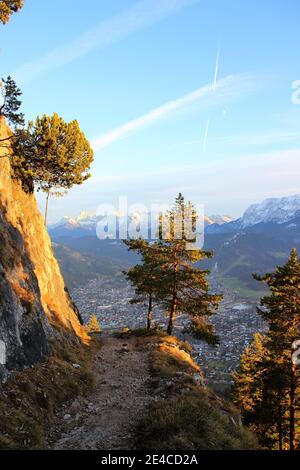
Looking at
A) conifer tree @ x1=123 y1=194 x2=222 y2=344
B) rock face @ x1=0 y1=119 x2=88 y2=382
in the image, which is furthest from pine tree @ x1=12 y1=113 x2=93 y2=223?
conifer tree @ x1=123 y1=194 x2=222 y2=344

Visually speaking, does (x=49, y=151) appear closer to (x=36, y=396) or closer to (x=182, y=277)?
(x=182, y=277)

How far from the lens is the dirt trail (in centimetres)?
1228

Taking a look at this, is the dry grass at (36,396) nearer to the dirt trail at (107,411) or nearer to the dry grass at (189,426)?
the dirt trail at (107,411)

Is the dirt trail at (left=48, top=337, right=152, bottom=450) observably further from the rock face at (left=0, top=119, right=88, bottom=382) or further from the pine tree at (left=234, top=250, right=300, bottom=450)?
the pine tree at (left=234, top=250, right=300, bottom=450)

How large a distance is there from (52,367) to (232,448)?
10.2 meters

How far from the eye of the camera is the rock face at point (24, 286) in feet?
54.6

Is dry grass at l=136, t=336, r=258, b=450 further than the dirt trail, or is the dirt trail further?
the dirt trail

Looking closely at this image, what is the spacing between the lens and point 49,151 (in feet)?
106

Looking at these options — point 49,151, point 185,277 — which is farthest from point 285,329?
point 49,151

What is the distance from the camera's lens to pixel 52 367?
17.9 metres

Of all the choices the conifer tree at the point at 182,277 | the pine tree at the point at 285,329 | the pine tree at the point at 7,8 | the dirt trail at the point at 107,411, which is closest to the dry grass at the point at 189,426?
the dirt trail at the point at 107,411

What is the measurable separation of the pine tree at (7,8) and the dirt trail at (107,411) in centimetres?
2150

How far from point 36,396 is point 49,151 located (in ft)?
77.3

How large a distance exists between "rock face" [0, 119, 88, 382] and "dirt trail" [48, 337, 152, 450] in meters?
3.30
